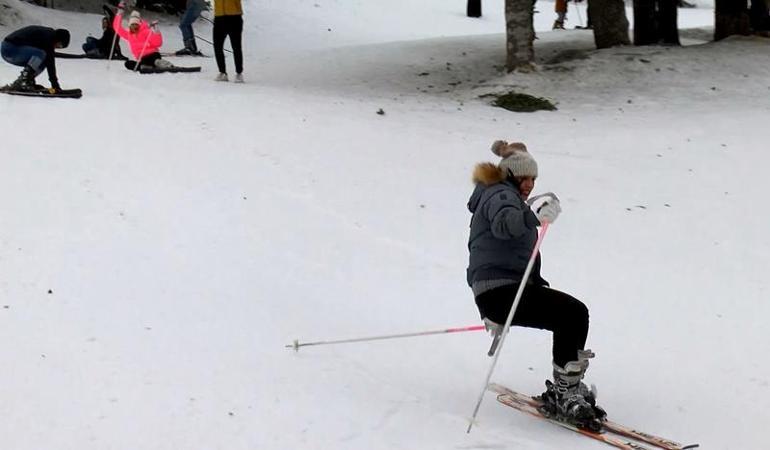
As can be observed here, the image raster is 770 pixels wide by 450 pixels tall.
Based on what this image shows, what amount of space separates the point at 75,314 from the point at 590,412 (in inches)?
125

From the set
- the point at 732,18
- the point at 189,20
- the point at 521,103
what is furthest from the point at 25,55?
the point at 732,18

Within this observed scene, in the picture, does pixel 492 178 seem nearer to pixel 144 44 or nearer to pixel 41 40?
pixel 41 40

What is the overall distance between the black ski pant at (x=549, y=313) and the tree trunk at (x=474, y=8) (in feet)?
90.7

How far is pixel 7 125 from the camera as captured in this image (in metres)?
10.4

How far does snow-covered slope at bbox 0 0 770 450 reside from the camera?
516 cm

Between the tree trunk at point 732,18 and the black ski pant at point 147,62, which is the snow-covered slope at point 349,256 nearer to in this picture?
the black ski pant at point 147,62

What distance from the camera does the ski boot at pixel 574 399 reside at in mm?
5258

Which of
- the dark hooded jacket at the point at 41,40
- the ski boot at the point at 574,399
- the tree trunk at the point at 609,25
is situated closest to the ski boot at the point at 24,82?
the dark hooded jacket at the point at 41,40

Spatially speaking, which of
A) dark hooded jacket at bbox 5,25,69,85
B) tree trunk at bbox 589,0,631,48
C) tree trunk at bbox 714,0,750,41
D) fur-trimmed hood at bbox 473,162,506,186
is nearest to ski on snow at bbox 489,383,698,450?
fur-trimmed hood at bbox 473,162,506,186

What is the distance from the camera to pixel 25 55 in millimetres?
11977

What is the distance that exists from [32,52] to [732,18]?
38.4 ft

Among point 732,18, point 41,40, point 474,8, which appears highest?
point 41,40

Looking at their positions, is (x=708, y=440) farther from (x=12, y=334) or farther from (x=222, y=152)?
(x=222, y=152)

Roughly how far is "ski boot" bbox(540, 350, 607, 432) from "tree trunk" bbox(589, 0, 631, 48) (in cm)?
1199
